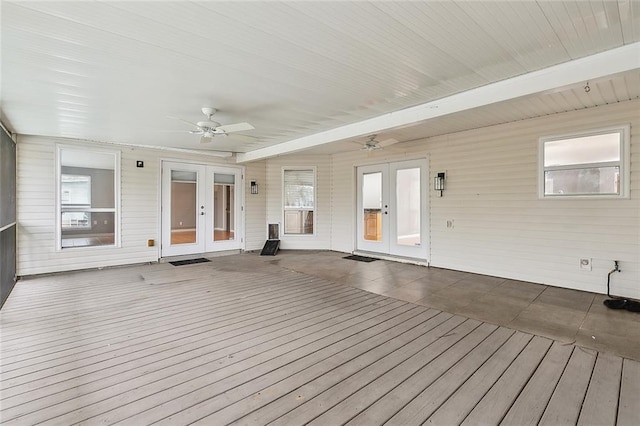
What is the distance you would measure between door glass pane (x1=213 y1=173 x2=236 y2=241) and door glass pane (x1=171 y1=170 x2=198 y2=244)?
50 cm

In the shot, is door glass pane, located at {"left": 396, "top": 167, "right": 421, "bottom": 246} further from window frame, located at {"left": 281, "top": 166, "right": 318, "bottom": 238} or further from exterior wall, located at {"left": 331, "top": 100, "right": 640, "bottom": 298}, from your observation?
→ window frame, located at {"left": 281, "top": 166, "right": 318, "bottom": 238}

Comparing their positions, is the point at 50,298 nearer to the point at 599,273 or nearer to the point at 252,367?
the point at 252,367

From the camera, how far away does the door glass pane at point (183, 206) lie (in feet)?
22.2

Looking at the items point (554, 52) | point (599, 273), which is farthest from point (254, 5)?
point (599, 273)

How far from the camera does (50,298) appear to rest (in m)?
3.98

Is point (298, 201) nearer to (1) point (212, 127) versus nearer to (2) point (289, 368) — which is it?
(1) point (212, 127)

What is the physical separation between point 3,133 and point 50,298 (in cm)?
235

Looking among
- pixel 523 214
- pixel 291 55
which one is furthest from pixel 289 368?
pixel 523 214

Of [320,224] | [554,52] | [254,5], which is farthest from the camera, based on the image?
[320,224]

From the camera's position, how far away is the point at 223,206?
7.66 m

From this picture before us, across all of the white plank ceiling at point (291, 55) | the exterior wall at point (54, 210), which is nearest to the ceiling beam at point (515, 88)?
the white plank ceiling at point (291, 55)

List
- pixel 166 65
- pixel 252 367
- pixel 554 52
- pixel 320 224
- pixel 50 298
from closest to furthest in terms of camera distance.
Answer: pixel 252 367 < pixel 554 52 < pixel 166 65 < pixel 50 298 < pixel 320 224

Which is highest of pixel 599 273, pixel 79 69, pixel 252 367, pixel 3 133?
pixel 79 69

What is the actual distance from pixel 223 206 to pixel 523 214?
643 centimetres
